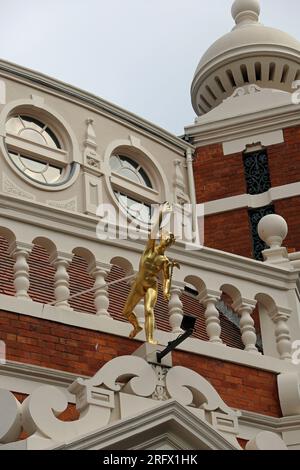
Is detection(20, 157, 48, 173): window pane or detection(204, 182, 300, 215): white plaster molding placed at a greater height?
detection(20, 157, 48, 173): window pane

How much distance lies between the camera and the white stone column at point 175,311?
11531 mm

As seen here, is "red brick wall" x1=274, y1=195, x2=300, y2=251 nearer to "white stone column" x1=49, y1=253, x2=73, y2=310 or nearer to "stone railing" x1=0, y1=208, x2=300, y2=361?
"stone railing" x1=0, y1=208, x2=300, y2=361

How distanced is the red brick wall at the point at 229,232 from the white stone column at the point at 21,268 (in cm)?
672

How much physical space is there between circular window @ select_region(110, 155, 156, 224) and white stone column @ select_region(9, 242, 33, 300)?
7.25 m

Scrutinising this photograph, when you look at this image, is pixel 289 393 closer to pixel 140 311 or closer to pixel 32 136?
pixel 140 311

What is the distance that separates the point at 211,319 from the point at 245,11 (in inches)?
418

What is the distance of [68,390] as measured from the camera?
10.0m

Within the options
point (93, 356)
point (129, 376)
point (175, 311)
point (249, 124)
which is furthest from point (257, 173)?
point (129, 376)

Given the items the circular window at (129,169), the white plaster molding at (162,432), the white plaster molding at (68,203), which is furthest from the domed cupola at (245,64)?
the white plaster molding at (162,432)

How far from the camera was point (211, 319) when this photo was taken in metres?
11.8

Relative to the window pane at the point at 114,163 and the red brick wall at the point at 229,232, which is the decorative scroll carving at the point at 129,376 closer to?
the red brick wall at the point at 229,232

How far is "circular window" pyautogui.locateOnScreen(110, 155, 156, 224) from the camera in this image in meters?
18.6

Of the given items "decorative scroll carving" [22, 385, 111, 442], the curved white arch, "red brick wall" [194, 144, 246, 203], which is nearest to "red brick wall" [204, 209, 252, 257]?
"red brick wall" [194, 144, 246, 203]
